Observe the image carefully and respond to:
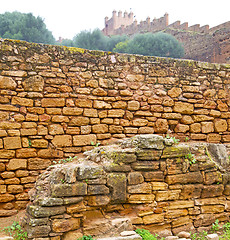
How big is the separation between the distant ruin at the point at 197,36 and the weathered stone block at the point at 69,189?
18320 mm

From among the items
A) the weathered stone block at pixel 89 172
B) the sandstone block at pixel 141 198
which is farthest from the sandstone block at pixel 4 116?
the sandstone block at pixel 141 198

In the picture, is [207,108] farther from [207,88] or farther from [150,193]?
[150,193]

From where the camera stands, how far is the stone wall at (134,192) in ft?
12.8

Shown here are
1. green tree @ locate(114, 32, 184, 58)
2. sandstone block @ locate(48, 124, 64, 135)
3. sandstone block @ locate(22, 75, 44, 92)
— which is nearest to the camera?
sandstone block @ locate(22, 75, 44, 92)

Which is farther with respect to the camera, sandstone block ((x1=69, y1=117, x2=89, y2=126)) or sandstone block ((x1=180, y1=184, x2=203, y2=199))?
sandstone block ((x1=69, y1=117, x2=89, y2=126))

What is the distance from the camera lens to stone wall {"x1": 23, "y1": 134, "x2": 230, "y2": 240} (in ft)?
12.8

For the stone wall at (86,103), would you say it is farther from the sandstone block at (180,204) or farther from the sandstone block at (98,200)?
the sandstone block at (180,204)

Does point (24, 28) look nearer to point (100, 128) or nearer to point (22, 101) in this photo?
point (22, 101)

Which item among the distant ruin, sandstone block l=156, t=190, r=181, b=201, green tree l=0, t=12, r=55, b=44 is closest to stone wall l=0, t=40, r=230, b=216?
sandstone block l=156, t=190, r=181, b=201

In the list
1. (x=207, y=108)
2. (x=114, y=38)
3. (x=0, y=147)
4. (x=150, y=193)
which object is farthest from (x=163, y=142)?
(x=114, y=38)

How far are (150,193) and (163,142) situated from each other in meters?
0.96

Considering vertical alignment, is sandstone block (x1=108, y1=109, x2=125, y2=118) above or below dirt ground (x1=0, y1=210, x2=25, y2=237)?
above

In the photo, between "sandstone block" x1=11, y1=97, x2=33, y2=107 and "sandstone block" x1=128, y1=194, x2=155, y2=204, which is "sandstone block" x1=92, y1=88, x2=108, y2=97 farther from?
"sandstone block" x1=128, y1=194, x2=155, y2=204

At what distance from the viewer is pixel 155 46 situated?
87.4 ft
